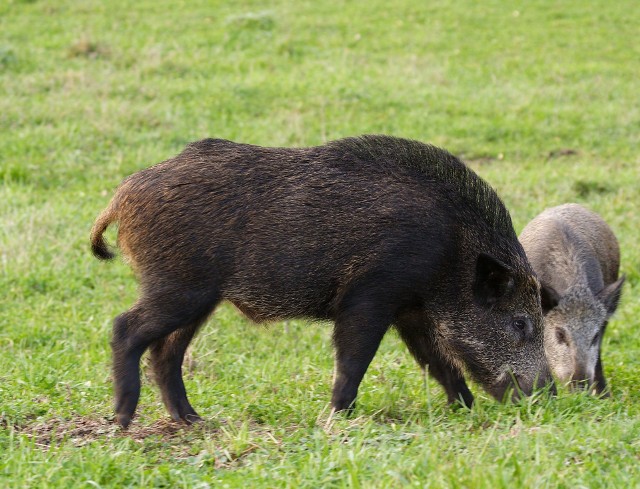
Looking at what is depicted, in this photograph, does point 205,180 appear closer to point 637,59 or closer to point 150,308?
point 150,308

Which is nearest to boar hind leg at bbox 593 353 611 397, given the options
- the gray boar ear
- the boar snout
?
the gray boar ear

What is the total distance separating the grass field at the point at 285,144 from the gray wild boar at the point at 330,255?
15.0 inches

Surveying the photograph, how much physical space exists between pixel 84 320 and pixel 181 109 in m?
5.55

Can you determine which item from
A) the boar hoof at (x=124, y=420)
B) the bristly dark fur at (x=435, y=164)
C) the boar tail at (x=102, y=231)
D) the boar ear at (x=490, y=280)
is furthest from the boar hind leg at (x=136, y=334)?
the boar ear at (x=490, y=280)

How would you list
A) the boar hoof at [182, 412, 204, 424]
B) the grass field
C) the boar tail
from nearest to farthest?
the grass field < the boar hoof at [182, 412, 204, 424] < the boar tail

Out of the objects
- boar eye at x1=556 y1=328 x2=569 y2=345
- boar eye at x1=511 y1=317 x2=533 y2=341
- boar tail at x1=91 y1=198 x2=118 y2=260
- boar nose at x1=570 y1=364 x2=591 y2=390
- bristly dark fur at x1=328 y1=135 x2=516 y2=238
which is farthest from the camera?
boar eye at x1=556 y1=328 x2=569 y2=345

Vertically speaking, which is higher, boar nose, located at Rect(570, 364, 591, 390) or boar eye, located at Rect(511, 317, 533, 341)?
boar eye, located at Rect(511, 317, 533, 341)

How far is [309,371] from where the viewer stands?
6277 mm

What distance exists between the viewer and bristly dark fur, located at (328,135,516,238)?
17.5 ft

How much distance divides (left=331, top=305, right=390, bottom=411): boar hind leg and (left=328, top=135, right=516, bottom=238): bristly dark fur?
34.4 inches

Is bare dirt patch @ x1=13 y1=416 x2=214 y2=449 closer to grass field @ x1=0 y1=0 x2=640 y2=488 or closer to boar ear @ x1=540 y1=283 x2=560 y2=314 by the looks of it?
grass field @ x1=0 y1=0 x2=640 y2=488

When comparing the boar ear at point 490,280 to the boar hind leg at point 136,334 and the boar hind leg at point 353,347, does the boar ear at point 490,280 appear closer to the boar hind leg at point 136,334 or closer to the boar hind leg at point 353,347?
the boar hind leg at point 353,347

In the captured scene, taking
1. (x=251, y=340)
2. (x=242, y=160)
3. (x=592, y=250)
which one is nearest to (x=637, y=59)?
(x=592, y=250)

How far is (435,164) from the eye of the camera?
17.6ft
